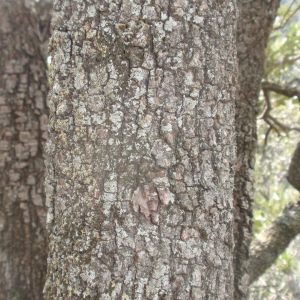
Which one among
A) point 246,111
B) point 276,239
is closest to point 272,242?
point 276,239

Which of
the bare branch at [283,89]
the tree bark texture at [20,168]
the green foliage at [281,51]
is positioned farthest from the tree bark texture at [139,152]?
the green foliage at [281,51]

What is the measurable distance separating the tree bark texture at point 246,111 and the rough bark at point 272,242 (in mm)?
647

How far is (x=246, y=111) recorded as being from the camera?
2.44 meters

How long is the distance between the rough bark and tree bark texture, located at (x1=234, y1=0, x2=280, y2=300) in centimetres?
65

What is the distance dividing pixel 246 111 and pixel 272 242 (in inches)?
39.4

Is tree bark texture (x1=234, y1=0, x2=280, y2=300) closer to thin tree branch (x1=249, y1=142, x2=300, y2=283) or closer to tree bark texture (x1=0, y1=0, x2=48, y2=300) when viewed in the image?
thin tree branch (x1=249, y1=142, x2=300, y2=283)

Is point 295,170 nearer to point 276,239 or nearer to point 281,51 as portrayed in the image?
point 276,239

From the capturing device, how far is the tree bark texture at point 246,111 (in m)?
2.31

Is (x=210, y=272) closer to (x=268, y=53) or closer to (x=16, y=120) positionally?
(x=16, y=120)

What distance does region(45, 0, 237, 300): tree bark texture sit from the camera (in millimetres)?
1419

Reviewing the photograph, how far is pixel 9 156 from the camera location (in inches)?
109

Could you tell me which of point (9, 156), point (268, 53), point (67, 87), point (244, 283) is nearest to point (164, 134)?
point (67, 87)

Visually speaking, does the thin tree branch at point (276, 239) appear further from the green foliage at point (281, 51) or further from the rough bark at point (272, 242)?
the green foliage at point (281, 51)

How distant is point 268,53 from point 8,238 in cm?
266
